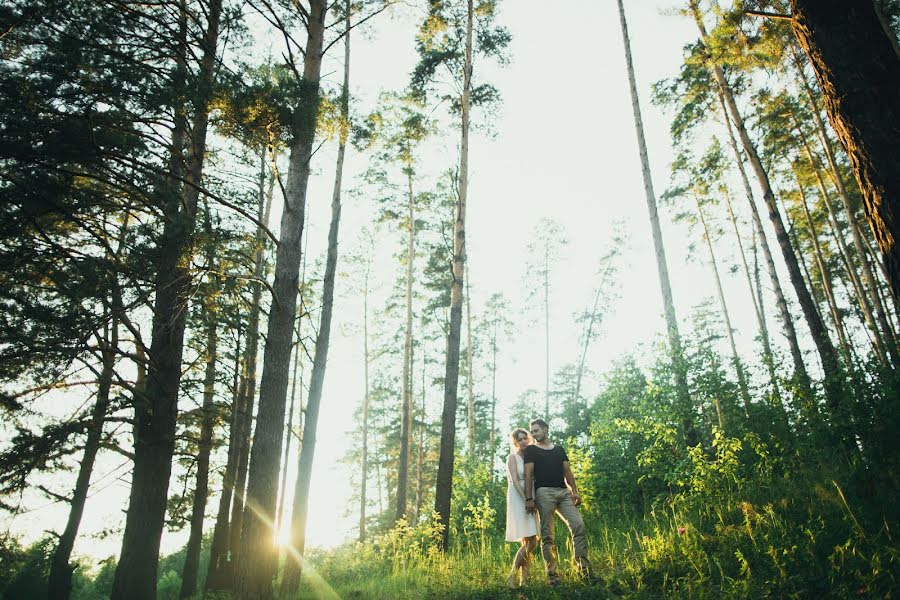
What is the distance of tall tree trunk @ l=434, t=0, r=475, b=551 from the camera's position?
882cm

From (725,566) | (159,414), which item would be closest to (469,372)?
(159,414)

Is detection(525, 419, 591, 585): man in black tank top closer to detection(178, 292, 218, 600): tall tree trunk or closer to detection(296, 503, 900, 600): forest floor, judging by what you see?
detection(296, 503, 900, 600): forest floor

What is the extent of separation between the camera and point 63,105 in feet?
15.1

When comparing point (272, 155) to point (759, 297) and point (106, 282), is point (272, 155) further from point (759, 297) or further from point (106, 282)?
point (759, 297)

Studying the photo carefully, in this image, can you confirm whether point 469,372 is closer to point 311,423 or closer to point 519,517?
point 311,423

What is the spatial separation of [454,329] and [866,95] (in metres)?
7.66

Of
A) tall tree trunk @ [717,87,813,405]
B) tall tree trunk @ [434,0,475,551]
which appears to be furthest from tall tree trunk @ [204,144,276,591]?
tall tree trunk @ [717,87,813,405]

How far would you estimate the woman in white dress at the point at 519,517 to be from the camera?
509 cm

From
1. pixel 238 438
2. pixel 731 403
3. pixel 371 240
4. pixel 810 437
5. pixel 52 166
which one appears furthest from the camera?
pixel 371 240

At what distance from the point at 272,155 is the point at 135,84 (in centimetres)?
179

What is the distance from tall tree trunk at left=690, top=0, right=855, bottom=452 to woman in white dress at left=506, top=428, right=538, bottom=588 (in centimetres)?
384

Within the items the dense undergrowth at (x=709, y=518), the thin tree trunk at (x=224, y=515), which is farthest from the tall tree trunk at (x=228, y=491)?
the dense undergrowth at (x=709, y=518)

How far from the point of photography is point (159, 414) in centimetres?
652

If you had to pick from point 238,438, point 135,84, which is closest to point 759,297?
point 238,438
